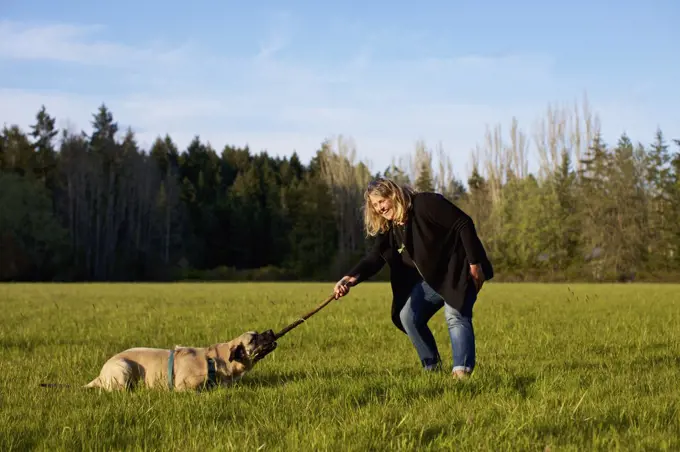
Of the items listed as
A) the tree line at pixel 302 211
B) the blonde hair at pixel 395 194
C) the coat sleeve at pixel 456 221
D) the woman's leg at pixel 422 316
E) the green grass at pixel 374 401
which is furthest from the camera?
the tree line at pixel 302 211

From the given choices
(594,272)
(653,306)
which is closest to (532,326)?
(653,306)

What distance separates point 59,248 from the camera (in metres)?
69.2

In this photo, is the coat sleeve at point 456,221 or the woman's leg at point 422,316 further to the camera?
the woman's leg at point 422,316

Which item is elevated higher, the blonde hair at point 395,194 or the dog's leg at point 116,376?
the blonde hair at point 395,194

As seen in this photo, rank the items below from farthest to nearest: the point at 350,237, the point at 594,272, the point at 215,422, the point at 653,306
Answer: the point at 350,237 < the point at 594,272 < the point at 653,306 < the point at 215,422

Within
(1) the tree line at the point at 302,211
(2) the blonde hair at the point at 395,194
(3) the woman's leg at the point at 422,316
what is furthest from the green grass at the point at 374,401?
(1) the tree line at the point at 302,211

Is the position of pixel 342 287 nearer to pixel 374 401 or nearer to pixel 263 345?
pixel 263 345

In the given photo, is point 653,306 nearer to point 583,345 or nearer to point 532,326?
point 532,326

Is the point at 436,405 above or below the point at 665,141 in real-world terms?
below

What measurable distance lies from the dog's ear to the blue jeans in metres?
→ 1.82

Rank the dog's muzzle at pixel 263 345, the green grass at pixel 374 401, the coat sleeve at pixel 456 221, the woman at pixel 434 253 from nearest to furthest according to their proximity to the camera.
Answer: the green grass at pixel 374 401 → the dog's muzzle at pixel 263 345 → the coat sleeve at pixel 456 221 → the woman at pixel 434 253

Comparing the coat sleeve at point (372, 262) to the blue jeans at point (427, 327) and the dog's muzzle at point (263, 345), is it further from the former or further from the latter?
the dog's muzzle at point (263, 345)

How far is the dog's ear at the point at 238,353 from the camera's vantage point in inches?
258

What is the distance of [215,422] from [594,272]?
63479 millimetres
